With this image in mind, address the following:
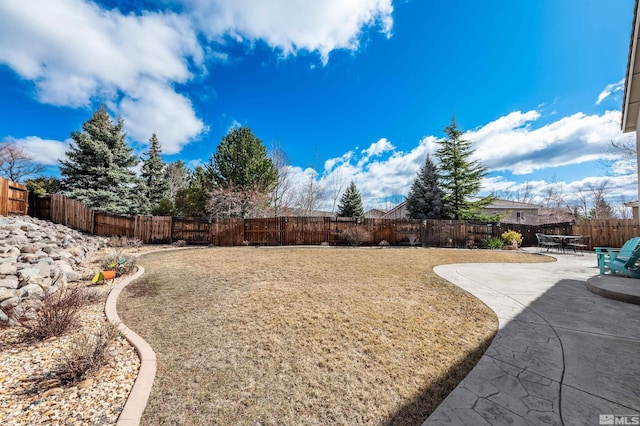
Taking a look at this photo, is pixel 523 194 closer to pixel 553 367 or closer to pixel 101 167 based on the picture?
pixel 553 367

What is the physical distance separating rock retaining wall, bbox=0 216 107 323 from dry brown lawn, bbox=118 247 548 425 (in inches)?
48.8

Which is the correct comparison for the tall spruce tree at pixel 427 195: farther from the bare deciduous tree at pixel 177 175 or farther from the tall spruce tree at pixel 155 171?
the bare deciduous tree at pixel 177 175

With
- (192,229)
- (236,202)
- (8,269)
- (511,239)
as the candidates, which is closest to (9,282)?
(8,269)

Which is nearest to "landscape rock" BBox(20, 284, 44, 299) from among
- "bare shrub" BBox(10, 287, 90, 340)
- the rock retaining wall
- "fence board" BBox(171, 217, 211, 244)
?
the rock retaining wall

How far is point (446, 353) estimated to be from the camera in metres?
2.88

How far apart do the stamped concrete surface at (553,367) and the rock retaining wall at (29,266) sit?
5751 mm

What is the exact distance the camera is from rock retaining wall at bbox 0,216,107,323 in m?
3.82

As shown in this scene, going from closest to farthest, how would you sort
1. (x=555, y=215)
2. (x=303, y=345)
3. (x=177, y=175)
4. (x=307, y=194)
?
(x=303, y=345) < (x=307, y=194) < (x=177, y=175) < (x=555, y=215)

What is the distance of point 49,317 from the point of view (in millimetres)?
3090

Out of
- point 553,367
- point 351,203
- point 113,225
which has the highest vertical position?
point 351,203

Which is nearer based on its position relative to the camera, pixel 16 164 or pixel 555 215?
pixel 16 164

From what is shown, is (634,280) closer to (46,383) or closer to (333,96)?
(46,383)

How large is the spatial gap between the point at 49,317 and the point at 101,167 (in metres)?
18.7

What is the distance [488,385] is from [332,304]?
7.93 ft
